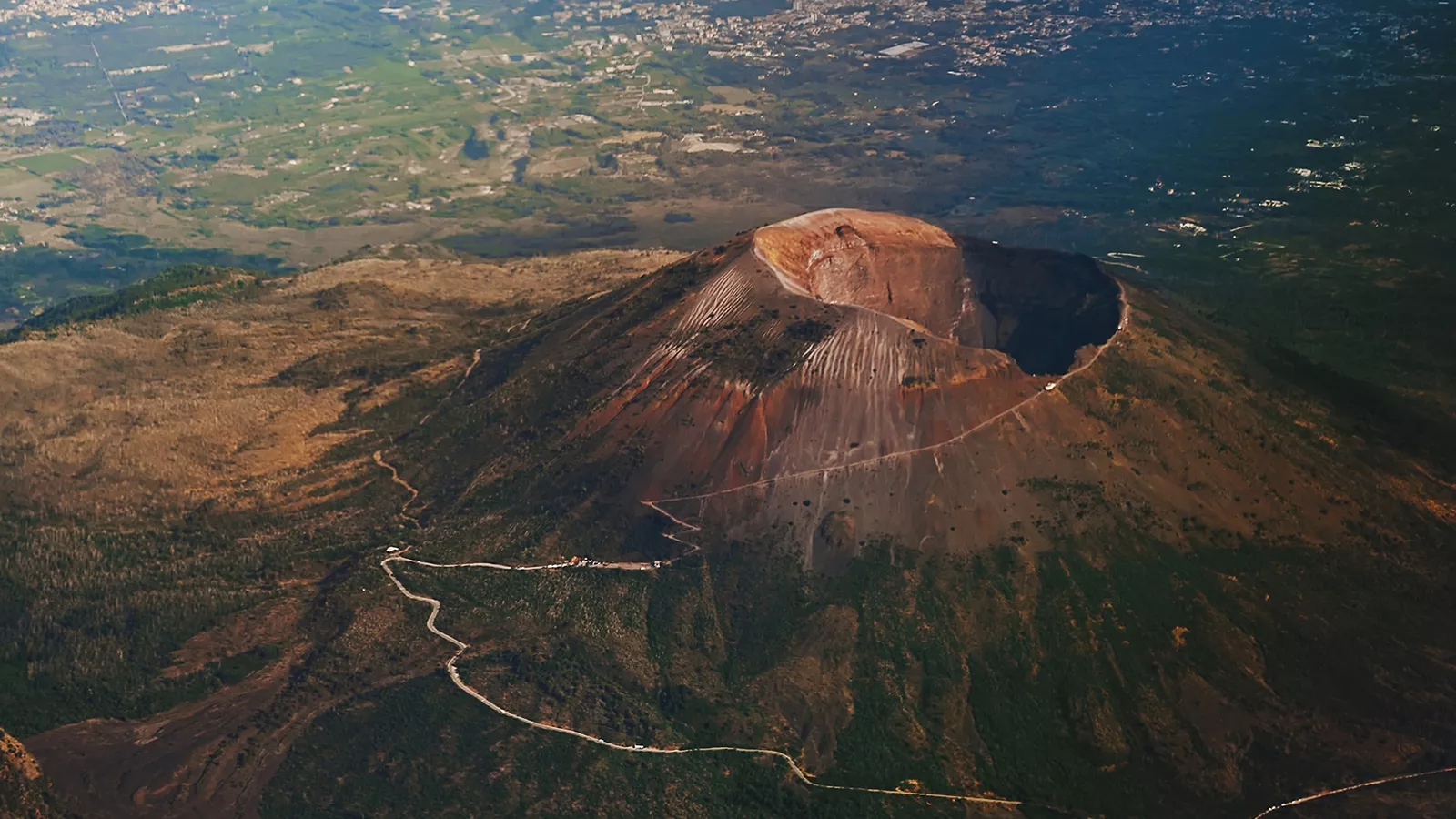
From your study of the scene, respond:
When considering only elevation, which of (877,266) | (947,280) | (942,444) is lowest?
(942,444)

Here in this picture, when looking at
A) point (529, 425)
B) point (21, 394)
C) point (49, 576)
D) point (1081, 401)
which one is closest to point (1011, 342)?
point (1081, 401)

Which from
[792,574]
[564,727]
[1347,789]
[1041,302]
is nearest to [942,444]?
[792,574]

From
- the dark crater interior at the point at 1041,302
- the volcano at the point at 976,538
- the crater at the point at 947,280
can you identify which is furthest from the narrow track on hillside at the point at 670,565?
the crater at the point at 947,280

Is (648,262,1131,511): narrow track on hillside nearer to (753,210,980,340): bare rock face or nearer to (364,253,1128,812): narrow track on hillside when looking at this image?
(364,253,1128,812): narrow track on hillside

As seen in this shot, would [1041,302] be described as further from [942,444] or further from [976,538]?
[976,538]

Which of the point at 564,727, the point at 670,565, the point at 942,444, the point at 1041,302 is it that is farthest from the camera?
the point at 1041,302

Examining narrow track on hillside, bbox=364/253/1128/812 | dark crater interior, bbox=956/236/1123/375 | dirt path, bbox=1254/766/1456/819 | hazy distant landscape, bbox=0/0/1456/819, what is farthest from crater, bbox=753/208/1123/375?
dirt path, bbox=1254/766/1456/819

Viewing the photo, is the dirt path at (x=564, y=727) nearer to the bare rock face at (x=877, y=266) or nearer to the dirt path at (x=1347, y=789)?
the dirt path at (x=1347, y=789)
